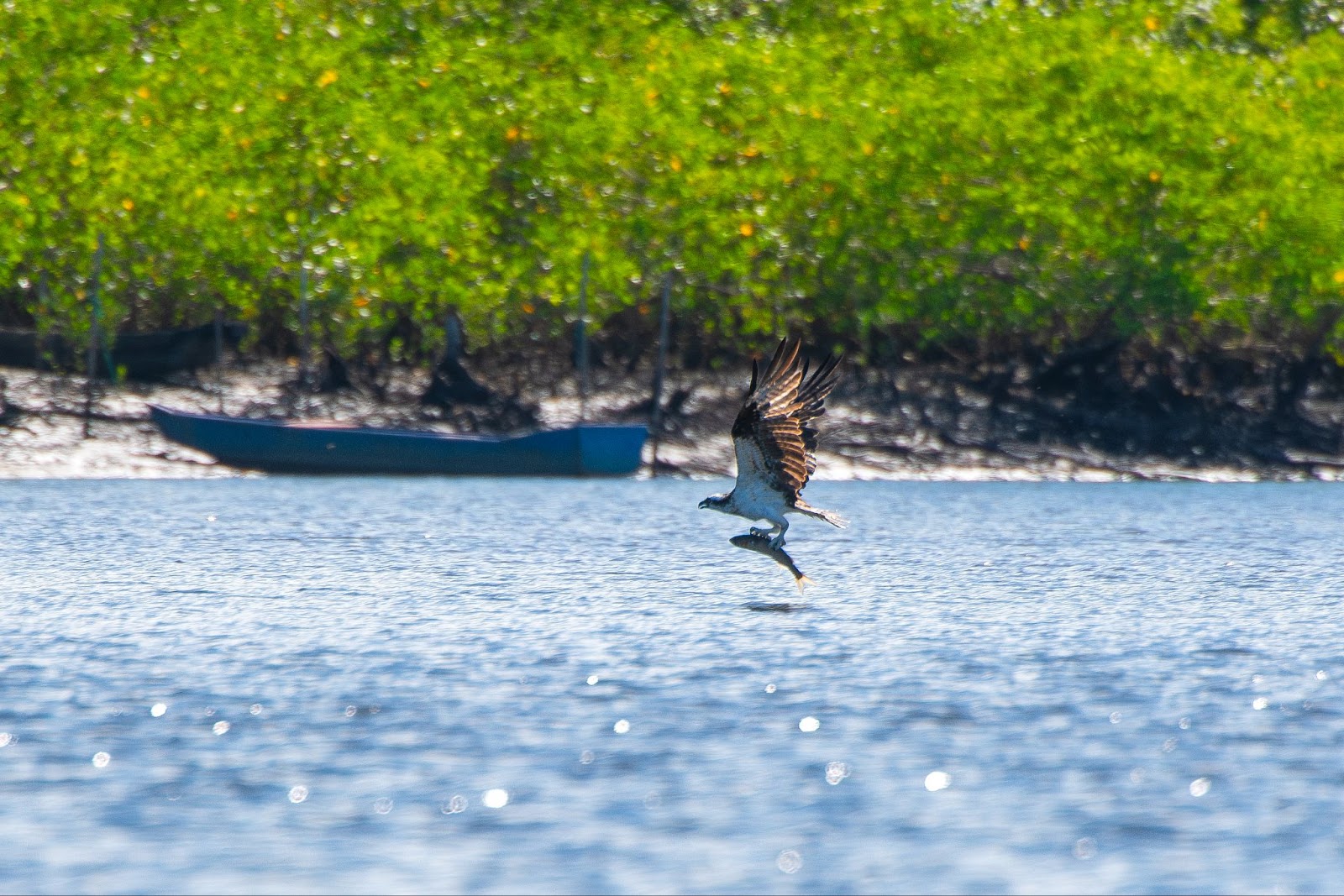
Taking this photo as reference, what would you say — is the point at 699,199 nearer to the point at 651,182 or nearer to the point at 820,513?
the point at 651,182

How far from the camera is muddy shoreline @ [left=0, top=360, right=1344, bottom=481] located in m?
41.4

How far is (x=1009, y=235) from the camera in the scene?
44.5 metres

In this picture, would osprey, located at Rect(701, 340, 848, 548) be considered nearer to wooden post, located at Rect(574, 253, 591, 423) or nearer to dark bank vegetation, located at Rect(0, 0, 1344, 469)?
wooden post, located at Rect(574, 253, 591, 423)

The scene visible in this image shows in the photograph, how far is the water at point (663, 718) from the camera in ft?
31.8

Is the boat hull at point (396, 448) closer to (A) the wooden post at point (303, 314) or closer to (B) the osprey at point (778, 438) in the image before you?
(A) the wooden post at point (303, 314)

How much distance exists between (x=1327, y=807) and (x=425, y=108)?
116ft

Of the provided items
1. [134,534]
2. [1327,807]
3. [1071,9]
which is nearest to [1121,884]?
[1327,807]

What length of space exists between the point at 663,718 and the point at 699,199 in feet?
99.9

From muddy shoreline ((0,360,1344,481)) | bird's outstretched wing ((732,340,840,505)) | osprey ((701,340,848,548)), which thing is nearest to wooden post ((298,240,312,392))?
muddy shoreline ((0,360,1344,481))

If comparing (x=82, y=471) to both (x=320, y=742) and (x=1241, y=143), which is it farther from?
(x=320, y=742)

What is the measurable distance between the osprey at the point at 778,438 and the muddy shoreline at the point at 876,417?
75.4ft

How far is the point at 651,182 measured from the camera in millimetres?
43094

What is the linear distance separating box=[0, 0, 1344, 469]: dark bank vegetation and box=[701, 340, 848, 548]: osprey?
24664 millimetres

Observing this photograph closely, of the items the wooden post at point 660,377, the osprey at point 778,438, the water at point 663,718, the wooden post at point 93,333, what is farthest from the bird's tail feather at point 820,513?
the wooden post at point 93,333
